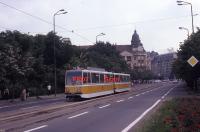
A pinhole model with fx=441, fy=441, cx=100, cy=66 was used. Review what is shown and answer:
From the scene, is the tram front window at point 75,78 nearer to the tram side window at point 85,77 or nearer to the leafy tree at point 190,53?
the tram side window at point 85,77

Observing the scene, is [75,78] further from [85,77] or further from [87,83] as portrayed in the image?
[87,83]

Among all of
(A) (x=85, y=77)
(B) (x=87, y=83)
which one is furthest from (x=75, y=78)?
(B) (x=87, y=83)

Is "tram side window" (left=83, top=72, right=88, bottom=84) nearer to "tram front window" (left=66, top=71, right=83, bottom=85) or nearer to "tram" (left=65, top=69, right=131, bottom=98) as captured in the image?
"tram" (left=65, top=69, right=131, bottom=98)

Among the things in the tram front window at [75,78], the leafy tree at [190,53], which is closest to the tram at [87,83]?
the tram front window at [75,78]

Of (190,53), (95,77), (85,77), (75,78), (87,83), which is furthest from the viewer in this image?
(190,53)

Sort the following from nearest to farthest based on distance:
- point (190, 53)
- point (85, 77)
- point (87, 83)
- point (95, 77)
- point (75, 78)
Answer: point (75, 78)
point (85, 77)
point (87, 83)
point (95, 77)
point (190, 53)

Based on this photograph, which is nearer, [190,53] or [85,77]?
[85,77]

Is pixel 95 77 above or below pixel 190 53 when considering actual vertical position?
below

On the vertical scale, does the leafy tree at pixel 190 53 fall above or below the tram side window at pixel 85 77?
above

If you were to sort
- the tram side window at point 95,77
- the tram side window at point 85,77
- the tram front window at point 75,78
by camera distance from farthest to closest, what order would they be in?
the tram side window at point 95,77 < the tram side window at point 85,77 < the tram front window at point 75,78

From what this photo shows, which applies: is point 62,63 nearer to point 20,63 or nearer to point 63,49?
point 63,49

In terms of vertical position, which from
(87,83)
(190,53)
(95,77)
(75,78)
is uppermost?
(190,53)

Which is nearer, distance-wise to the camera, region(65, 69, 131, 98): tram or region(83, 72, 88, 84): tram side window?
region(65, 69, 131, 98): tram

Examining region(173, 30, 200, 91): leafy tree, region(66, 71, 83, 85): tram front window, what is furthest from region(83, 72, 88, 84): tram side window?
region(173, 30, 200, 91): leafy tree
